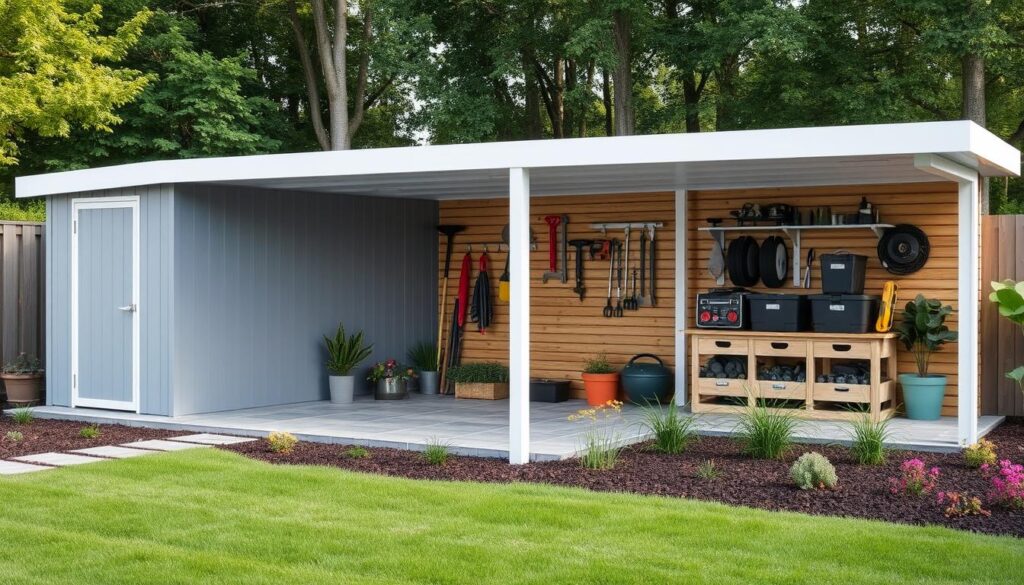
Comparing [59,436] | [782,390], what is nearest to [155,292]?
[59,436]

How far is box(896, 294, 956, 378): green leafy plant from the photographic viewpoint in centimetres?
936

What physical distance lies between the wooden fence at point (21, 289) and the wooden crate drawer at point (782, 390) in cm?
684

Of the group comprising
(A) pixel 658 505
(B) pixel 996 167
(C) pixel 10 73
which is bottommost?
(A) pixel 658 505

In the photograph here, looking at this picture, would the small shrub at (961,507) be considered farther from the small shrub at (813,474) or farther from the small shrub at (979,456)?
the small shrub at (979,456)

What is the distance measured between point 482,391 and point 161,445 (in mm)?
3746

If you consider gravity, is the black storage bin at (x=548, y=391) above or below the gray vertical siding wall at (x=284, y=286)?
below

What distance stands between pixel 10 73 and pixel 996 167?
9.98 m

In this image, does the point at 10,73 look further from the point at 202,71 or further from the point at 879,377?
the point at 879,377

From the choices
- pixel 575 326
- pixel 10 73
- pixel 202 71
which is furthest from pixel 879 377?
pixel 202 71

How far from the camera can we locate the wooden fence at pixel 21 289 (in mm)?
11391

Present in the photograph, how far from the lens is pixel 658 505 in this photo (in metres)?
6.15

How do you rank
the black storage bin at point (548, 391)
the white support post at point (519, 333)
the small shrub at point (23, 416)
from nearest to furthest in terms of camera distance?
the white support post at point (519, 333) < the small shrub at point (23, 416) < the black storage bin at point (548, 391)

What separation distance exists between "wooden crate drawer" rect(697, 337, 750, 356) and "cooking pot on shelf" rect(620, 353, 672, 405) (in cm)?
89

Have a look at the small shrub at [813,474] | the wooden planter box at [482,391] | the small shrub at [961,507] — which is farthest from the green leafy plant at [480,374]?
the small shrub at [961,507]
